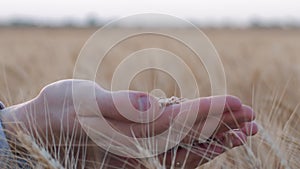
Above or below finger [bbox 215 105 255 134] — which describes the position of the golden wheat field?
below

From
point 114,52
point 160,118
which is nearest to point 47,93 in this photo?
point 160,118

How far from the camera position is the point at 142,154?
60 centimetres

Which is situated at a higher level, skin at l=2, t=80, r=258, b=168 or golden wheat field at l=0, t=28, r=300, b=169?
skin at l=2, t=80, r=258, b=168

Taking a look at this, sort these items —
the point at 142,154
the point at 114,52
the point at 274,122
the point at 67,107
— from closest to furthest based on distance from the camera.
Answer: the point at 142,154
the point at 67,107
the point at 274,122
the point at 114,52

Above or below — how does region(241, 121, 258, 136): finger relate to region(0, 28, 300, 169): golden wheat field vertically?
above

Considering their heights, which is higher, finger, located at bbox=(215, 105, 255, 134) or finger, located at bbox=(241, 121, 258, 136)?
finger, located at bbox=(215, 105, 255, 134)

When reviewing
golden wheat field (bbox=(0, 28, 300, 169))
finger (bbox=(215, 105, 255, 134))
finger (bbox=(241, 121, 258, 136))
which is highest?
finger (bbox=(215, 105, 255, 134))

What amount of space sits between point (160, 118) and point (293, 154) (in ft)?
0.59

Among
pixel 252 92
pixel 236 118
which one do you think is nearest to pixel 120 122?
pixel 236 118

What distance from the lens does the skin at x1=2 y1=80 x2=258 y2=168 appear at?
25.8 inches

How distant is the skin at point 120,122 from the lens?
2.15 ft

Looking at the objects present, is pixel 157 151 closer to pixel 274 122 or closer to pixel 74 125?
pixel 74 125

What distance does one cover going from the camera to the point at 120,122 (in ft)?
2.23

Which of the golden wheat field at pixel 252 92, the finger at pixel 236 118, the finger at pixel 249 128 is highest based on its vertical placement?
the finger at pixel 236 118
